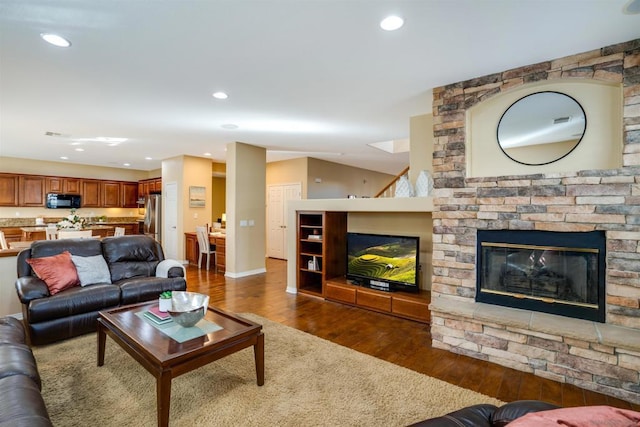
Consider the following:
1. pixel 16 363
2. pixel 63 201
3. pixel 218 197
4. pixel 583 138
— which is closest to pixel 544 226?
pixel 583 138

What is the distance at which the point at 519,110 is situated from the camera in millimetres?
2881

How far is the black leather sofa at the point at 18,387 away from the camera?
4.22ft

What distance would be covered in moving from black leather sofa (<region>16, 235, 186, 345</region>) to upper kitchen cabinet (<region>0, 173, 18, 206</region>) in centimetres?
600

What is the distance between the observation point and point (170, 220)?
7559 mm

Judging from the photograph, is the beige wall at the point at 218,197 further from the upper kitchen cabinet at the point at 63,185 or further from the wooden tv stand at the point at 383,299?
the wooden tv stand at the point at 383,299

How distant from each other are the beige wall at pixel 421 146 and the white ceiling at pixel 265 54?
0.57 feet

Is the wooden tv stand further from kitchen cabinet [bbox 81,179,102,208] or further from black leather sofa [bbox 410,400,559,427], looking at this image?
kitchen cabinet [bbox 81,179,102,208]

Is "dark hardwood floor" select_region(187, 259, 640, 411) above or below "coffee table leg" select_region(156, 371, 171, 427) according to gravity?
below

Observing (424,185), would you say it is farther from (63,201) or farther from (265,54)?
(63,201)

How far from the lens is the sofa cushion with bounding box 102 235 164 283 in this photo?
3.85 metres

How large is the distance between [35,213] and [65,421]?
8758 millimetres

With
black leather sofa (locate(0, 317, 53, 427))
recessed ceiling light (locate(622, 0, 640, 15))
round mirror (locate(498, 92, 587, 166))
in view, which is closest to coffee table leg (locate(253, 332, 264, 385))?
black leather sofa (locate(0, 317, 53, 427))

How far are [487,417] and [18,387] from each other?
222 centimetres

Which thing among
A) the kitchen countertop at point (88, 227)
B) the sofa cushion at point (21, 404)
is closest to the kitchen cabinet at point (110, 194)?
the kitchen countertop at point (88, 227)
